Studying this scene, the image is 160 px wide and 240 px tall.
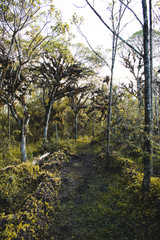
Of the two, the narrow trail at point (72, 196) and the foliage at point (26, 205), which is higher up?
the foliage at point (26, 205)

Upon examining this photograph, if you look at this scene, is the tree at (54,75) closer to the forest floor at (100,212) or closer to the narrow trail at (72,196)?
the narrow trail at (72,196)

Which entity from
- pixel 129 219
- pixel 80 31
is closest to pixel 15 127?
pixel 80 31

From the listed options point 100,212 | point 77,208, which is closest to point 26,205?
point 77,208

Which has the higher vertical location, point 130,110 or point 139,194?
point 130,110

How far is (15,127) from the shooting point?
15.0 meters

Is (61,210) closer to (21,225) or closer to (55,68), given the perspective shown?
(21,225)

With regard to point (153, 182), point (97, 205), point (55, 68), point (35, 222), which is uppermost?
point (55, 68)

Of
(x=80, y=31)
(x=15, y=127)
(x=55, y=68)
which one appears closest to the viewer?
(x=80, y=31)

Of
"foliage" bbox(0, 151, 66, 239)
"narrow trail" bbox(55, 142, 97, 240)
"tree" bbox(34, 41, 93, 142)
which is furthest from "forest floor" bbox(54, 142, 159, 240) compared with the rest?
"tree" bbox(34, 41, 93, 142)

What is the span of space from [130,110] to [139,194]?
4.51 m

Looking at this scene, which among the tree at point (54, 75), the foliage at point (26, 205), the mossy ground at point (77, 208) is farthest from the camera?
the tree at point (54, 75)

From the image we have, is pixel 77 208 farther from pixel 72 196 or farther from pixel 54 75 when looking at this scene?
pixel 54 75

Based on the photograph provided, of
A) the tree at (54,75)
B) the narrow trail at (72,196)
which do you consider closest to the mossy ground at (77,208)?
the narrow trail at (72,196)

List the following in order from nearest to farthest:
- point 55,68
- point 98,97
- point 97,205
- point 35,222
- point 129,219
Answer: point 35,222, point 129,219, point 97,205, point 55,68, point 98,97
